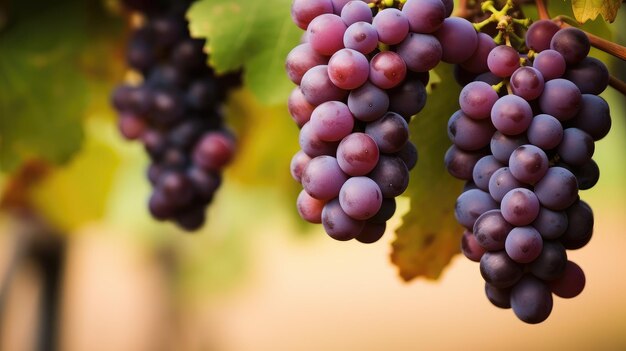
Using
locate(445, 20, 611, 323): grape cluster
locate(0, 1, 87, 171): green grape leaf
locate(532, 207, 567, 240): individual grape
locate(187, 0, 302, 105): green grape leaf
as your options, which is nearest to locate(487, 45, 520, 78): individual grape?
locate(445, 20, 611, 323): grape cluster

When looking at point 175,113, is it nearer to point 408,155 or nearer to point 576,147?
point 408,155

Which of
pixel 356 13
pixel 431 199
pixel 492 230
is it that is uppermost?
pixel 356 13

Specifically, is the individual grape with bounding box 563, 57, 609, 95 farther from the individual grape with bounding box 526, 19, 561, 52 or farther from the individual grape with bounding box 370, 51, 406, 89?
the individual grape with bounding box 370, 51, 406, 89

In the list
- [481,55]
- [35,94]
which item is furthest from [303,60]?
[35,94]

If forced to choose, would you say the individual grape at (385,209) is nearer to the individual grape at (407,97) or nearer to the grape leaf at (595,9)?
the individual grape at (407,97)

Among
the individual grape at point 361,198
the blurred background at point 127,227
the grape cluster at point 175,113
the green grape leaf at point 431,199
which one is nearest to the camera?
the individual grape at point 361,198

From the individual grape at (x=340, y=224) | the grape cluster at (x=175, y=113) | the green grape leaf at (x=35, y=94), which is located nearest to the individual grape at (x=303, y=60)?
the individual grape at (x=340, y=224)
